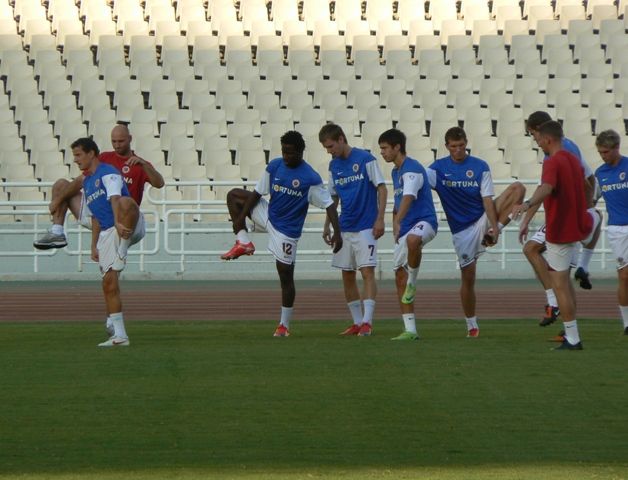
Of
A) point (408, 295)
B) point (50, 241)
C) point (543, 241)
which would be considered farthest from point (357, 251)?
point (50, 241)

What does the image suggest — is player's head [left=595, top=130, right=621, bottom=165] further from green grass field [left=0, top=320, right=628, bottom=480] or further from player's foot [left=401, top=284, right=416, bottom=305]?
player's foot [left=401, top=284, right=416, bottom=305]

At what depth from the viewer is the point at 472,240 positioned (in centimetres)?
1290

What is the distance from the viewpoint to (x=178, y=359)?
10898 millimetres

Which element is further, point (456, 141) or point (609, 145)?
point (609, 145)

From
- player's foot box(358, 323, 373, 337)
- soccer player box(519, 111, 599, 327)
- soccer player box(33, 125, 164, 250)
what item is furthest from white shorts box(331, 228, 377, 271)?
soccer player box(33, 125, 164, 250)

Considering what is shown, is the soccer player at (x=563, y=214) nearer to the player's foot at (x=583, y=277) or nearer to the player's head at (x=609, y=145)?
the player's head at (x=609, y=145)

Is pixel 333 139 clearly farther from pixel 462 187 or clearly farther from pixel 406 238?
pixel 462 187

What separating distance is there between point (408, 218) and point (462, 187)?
22.3 inches

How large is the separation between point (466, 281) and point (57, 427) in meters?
5.98

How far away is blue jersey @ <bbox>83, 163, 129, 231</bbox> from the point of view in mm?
12156

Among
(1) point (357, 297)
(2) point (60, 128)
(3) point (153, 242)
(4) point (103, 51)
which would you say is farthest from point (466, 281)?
(4) point (103, 51)

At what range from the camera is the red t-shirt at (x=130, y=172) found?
43.9 ft

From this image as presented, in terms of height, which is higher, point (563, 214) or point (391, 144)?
point (391, 144)

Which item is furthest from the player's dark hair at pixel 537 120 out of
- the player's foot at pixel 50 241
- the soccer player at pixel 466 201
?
the player's foot at pixel 50 241
